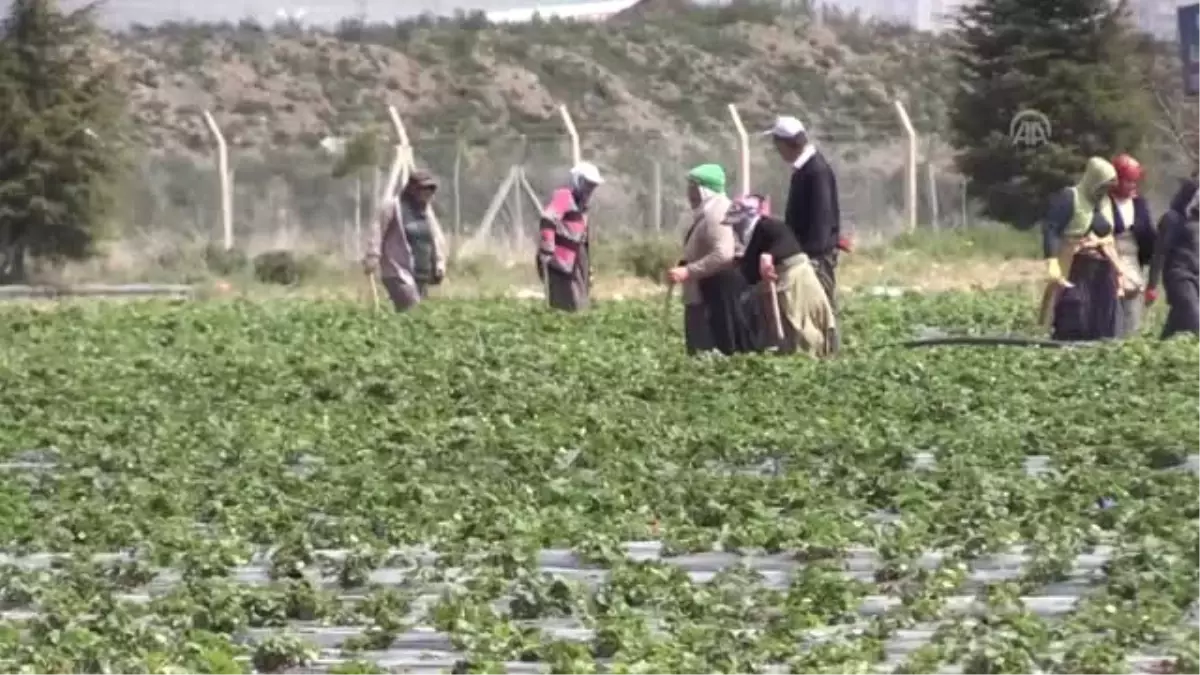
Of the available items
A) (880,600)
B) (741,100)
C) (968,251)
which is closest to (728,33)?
(741,100)

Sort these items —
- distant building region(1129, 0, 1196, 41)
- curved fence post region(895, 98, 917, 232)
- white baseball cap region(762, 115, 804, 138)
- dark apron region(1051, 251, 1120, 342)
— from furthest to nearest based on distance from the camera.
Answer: distant building region(1129, 0, 1196, 41), curved fence post region(895, 98, 917, 232), dark apron region(1051, 251, 1120, 342), white baseball cap region(762, 115, 804, 138)

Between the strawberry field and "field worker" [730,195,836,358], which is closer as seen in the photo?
the strawberry field

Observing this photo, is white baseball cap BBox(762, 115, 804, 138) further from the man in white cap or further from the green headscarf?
the green headscarf

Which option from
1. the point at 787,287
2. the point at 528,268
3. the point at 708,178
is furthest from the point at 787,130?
the point at 528,268

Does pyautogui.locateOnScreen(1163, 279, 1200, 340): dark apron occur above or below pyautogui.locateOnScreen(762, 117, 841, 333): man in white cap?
below

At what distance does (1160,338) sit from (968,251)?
21.1m

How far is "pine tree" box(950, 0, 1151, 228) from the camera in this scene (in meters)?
43.6

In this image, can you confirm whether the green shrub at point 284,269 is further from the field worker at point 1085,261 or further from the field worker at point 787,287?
the field worker at point 787,287

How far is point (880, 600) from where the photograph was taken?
31.0 feet


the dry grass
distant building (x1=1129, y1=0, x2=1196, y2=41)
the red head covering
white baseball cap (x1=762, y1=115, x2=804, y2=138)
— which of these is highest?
distant building (x1=1129, y1=0, x2=1196, y2=41)

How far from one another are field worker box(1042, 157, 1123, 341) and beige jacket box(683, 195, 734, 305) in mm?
2270

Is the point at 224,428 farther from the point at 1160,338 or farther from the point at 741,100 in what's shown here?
the point at 741,100

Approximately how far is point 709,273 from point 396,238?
597cm
